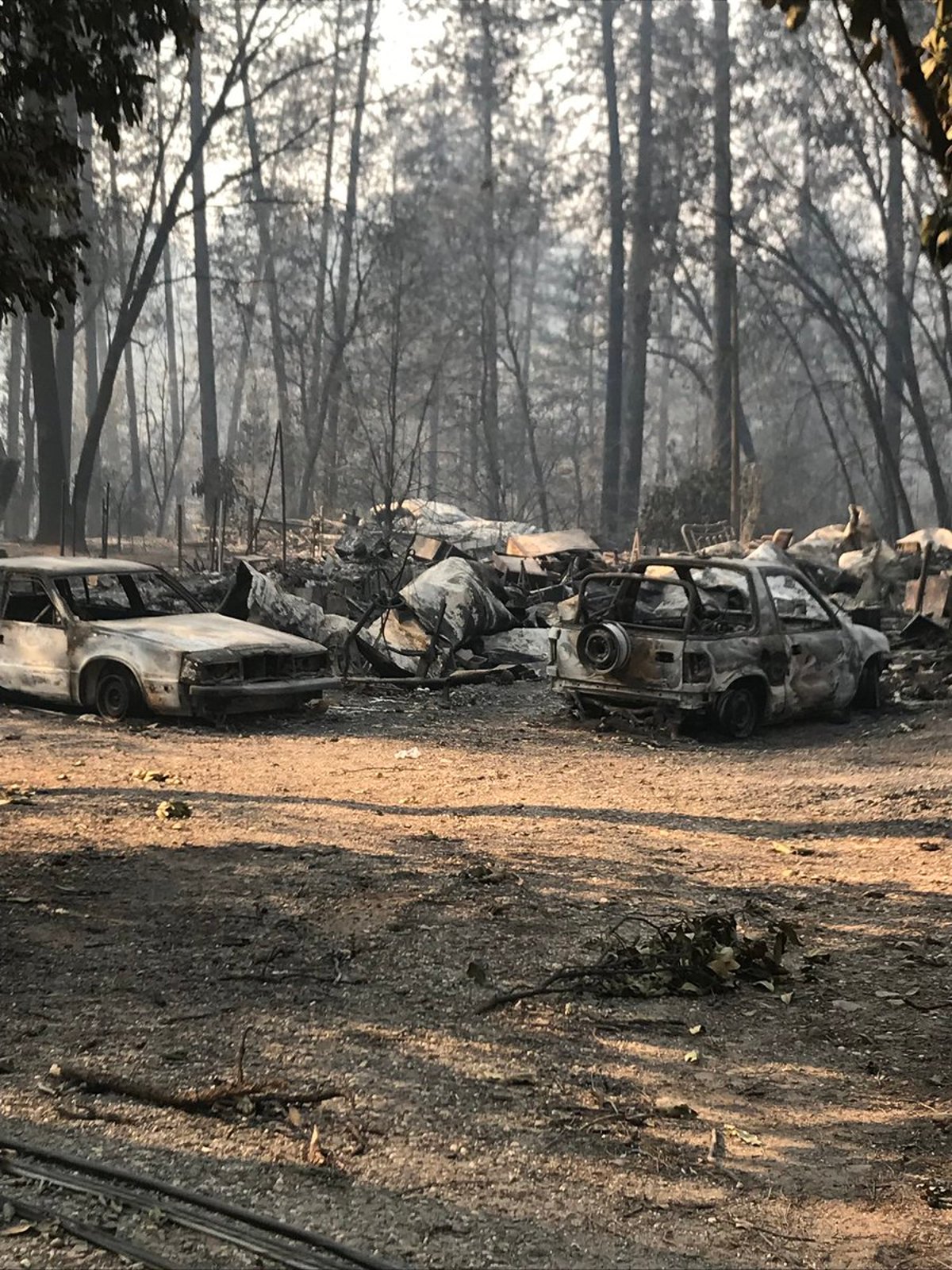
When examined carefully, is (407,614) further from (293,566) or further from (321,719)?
(293,566)

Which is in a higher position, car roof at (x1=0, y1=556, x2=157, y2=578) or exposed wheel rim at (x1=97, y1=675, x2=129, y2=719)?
car roof at (x1=0, y1=556, x2=157, y2=578)

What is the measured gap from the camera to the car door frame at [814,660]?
12.0 metres

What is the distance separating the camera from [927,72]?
3.93 m

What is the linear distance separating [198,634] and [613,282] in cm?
3086

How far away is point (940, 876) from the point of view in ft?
23.5

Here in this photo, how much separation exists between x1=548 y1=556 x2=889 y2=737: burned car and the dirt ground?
1942mm

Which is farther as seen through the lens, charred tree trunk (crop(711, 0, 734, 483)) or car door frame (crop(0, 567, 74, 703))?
charred tree trunk (crop(711, 0, 734, 483))

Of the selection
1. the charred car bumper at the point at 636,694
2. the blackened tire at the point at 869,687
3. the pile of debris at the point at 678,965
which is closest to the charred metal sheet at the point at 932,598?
the blackened tire at the point at 869,687

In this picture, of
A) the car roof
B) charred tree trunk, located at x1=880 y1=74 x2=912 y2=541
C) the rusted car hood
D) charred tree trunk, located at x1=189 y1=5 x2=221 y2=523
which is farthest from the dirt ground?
charred tree trunk, located at x1=189 y1=5 x2=221 y2=523

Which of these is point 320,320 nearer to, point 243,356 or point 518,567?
point 243,356

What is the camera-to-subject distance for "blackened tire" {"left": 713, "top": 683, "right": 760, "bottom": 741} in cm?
1156

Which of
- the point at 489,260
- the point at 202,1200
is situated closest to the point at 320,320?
the point at 489,260

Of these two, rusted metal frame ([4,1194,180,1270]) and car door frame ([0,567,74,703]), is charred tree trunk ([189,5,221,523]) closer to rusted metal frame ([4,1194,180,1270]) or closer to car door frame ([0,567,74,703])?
car door frame ([0,567,74,703])

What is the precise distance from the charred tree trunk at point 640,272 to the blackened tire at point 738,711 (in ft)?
90.6
